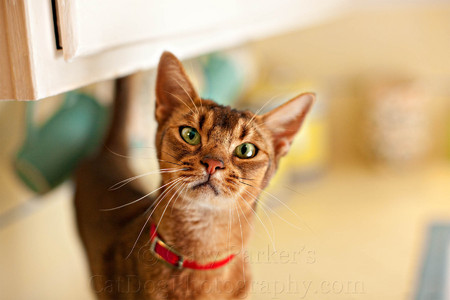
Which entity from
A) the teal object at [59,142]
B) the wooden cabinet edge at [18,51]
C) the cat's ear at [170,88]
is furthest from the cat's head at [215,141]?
the teal object at [59,142]

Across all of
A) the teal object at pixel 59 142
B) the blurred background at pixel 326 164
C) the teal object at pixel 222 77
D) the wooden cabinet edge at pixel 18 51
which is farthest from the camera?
the teal object at pixel 222 77

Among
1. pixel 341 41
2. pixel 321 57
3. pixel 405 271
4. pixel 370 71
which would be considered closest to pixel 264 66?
pixel 321 57

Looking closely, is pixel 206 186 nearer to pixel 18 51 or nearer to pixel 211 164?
pixel 211 164

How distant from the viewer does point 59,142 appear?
31.0 inches

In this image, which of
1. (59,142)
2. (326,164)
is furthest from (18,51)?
(326,164)

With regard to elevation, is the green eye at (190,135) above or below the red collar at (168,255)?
above

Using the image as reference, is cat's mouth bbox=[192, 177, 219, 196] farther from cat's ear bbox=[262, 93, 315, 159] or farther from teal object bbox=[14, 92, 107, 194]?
teal object bbox=[14, 92, 107, 194]

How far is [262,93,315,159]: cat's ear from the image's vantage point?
1.52 feet

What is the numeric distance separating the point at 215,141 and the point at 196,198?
0.07 metres

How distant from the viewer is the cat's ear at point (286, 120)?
1.52 ft

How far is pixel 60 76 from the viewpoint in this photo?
45 centimetres

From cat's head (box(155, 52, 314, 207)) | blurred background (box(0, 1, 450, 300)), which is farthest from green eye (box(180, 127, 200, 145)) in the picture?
blurred background (box(0, 1, 450, 300))

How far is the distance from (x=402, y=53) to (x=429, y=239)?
106 centimetres

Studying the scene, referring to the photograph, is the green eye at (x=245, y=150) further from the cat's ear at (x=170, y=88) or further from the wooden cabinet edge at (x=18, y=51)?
the wooden cabinet edge at (x=18, y=51)
